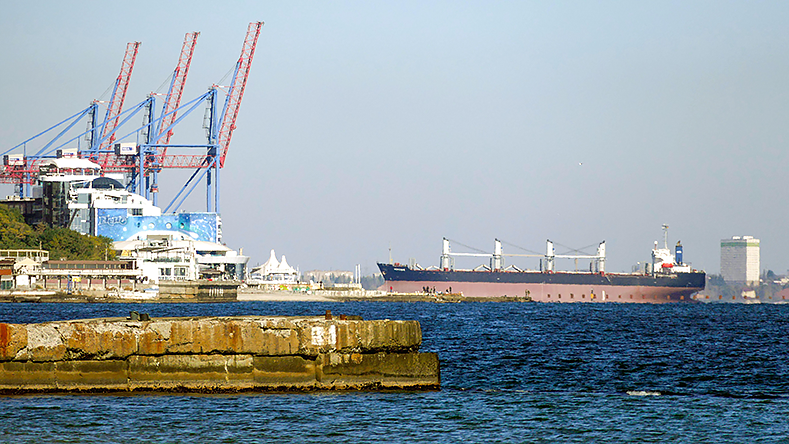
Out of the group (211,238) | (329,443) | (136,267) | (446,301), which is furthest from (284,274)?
(329,443)

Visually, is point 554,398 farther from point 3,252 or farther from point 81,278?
point 3,252

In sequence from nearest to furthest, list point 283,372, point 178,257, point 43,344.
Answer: point 43,344 → point 283,372 → point 178,257

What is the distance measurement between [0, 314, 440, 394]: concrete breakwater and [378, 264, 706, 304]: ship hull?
504 ft

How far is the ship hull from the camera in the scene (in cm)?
17762

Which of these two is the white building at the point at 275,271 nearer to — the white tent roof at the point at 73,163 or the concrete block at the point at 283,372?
the white tent roof at the point at 73,163

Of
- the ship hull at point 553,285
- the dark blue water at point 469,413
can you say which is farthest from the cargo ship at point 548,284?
the dark blue water at point 469,413

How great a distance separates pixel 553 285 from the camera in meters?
180

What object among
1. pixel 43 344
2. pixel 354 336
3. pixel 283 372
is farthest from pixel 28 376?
pixel 354 336

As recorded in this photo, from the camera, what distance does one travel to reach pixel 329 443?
17859 millimetres

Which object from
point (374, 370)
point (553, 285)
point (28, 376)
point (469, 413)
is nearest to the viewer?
point (469, 413)

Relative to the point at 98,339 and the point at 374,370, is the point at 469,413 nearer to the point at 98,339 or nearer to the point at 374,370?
the point at 374,370

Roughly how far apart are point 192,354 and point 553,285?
16149cm

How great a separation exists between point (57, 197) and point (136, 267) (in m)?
36.2

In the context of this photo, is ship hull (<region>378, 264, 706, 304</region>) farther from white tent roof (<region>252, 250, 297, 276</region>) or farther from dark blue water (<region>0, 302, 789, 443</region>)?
dark blue water (<region>0, 302, 789, 443</region>)
